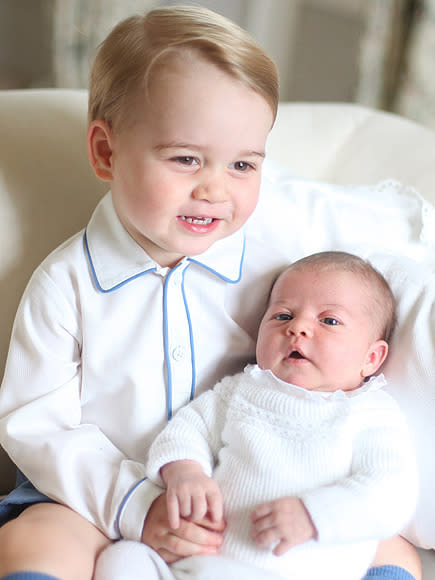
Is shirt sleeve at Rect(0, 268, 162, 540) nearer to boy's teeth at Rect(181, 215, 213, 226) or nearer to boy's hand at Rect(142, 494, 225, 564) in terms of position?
boy's hand at Rect(142, 494, 225, 564)

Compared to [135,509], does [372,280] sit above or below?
above

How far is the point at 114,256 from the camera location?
1055 millimetres

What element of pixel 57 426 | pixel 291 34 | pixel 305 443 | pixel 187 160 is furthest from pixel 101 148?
pixel 291 34

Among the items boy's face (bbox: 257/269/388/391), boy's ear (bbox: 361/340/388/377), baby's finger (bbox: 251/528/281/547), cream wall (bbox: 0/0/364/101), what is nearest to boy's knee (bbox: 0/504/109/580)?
baby's finger (bbox: 251/528/281/547)

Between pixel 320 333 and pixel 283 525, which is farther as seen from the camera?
pixel 320 333

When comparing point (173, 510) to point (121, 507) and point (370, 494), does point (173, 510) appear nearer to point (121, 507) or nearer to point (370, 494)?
point (121, 507)

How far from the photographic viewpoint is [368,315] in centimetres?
104

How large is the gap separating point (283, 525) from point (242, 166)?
482 millimetres

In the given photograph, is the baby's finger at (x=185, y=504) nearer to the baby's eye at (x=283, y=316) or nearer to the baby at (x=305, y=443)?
the baby at (x=305, y=443)

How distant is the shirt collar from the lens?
3.41ft

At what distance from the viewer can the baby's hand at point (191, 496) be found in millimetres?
887

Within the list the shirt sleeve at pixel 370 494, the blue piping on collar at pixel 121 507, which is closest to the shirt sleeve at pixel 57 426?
the blue piping on collar at pixel 121 507

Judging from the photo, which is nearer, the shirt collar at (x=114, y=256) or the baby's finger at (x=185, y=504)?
the baby's finger at (x=185, y=504)

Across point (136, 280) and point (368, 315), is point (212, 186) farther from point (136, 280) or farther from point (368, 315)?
point (368, 315)
